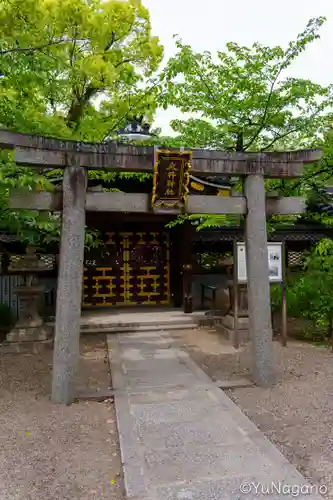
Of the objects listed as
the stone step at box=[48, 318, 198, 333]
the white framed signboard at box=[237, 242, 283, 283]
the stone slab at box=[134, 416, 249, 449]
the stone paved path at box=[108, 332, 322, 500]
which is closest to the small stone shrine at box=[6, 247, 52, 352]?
the stone step at box=[48, 318, 198, 333]

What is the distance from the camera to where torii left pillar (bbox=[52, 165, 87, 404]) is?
17.9 feet

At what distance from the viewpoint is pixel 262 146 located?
1080cm

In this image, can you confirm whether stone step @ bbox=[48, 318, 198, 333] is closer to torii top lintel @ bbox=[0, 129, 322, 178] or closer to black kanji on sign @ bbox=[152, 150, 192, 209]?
black kanji on sign @ bbox=[152, 150, 192, 209]

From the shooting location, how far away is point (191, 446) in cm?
418

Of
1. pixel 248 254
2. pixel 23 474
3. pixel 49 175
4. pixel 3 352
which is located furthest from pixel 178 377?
pixel 49 175

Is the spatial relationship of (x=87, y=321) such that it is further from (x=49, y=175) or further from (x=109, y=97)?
(x=109, y=97)

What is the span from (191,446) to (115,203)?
138 inches

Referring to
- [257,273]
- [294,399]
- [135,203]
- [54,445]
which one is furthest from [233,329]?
[54,445]

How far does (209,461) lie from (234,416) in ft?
3.88

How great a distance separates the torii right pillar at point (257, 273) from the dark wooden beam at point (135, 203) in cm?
21

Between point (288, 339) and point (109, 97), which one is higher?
point (109, 97)

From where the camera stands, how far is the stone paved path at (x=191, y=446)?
341 centimetres

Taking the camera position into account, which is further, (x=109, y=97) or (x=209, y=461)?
(x=109, y=97)

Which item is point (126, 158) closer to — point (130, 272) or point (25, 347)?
point (25, 347)
